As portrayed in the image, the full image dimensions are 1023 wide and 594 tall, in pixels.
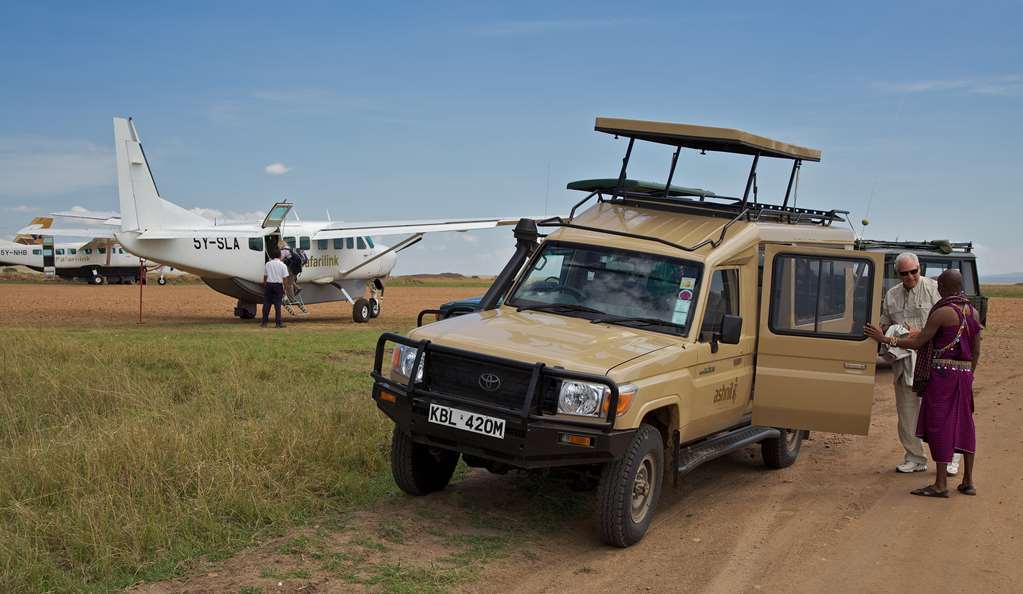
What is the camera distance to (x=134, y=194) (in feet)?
78.0

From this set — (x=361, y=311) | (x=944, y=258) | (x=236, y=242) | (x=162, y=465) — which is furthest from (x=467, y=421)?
(x=361, y=311)

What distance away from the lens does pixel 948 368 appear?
8164 mm

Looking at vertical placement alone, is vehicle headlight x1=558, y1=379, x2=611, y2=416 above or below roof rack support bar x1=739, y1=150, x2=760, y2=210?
below

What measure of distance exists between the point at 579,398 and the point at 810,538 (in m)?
2.23

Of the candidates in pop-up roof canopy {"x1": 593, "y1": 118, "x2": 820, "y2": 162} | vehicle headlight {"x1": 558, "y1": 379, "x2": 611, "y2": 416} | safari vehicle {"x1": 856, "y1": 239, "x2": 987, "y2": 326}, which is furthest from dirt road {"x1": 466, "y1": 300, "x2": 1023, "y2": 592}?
safari vehicle {"x1": 856, "y1": 239, "x2": 987, "y2": 326}

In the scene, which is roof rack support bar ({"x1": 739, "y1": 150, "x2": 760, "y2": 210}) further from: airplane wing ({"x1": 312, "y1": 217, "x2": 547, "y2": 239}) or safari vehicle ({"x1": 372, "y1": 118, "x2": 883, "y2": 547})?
airplane wing ({"x1": 312, "y1": 217, "x2": 547, "y2": 239})

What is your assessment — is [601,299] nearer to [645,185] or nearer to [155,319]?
[645,185]

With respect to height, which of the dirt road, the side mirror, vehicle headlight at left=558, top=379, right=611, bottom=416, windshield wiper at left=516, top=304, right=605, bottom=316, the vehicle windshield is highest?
the vehicle windshield

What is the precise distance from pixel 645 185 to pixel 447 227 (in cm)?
1902

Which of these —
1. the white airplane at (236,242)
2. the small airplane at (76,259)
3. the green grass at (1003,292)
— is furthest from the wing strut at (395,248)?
the green grass at (1003,292)

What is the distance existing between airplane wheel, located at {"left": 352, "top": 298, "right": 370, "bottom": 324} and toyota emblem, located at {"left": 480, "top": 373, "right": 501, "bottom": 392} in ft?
68.2

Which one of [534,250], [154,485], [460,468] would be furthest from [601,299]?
[154,485]

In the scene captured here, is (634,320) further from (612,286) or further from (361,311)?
(361,311)

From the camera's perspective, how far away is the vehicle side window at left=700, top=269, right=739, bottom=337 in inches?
299
